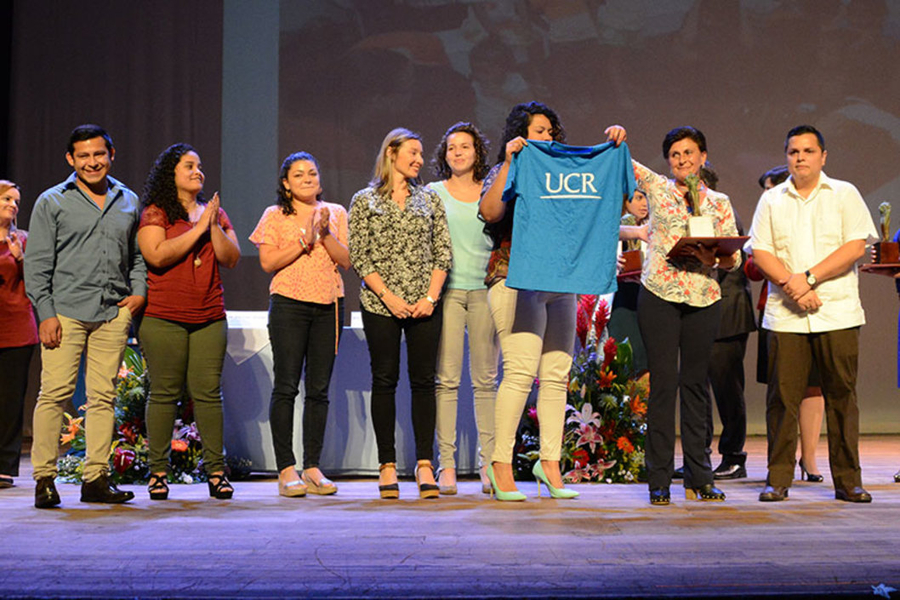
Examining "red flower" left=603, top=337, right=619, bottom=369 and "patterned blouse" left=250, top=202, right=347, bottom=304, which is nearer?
"patterned blouse" left=250, top=202, right=347, bottom=304

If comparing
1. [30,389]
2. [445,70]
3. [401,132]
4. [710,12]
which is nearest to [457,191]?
[401,132]

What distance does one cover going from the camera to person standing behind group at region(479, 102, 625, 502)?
133 inches

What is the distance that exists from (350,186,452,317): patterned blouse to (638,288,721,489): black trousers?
0.90m

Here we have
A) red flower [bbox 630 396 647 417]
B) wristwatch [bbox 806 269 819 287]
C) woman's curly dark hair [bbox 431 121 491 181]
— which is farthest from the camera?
red flower [bbox 630 396 647 417]

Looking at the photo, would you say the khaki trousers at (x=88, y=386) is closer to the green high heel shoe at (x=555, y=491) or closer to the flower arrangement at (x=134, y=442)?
the flower arrangement at (x=134, y=442)

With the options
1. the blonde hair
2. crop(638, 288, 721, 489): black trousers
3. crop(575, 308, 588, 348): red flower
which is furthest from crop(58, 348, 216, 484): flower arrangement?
crop(638, 288, 721, 489): black trousers

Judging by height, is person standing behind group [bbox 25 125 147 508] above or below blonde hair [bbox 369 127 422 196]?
below

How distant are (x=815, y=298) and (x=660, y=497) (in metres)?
1.05

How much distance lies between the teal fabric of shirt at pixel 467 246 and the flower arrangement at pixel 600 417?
903mm

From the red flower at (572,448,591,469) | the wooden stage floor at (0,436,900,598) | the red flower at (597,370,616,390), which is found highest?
the red flower at (597,370,616,390)

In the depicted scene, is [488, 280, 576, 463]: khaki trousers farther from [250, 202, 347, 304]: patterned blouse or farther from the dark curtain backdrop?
the dark curtain backdrop

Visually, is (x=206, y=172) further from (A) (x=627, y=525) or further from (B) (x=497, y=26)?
(A) (x=627, y=525)

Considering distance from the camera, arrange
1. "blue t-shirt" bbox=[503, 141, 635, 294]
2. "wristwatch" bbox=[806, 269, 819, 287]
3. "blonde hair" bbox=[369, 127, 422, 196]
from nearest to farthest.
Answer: "blue t-shirt" bbox=[503, 141, 635, 294] → "wristwatch" bbox=[806, 269, 819, 287] → "blonde hair" bbox=[369, 127, 422, 196]

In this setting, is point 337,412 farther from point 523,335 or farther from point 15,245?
point 15,245
